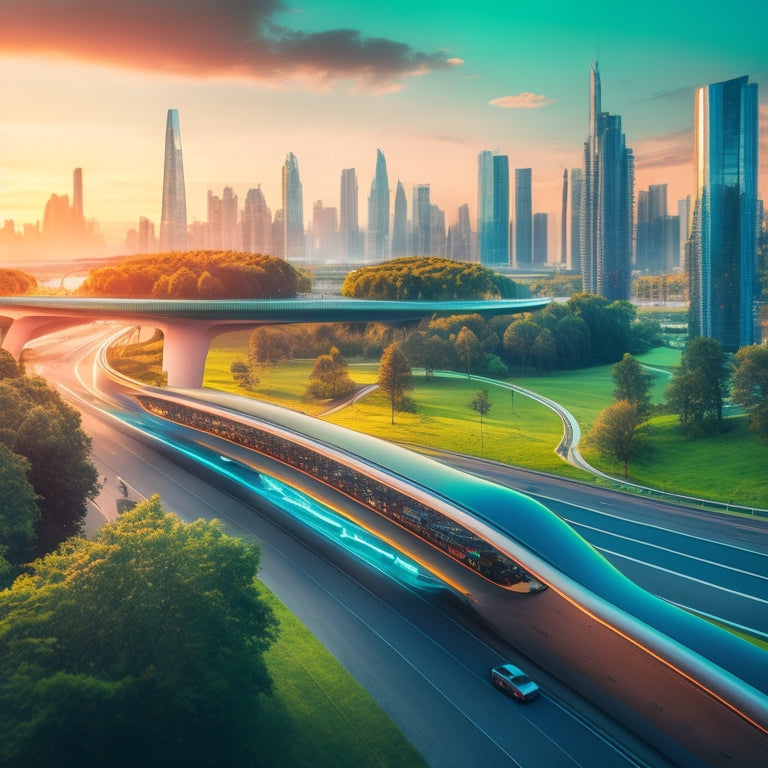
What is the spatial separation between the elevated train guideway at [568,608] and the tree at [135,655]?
326 cm

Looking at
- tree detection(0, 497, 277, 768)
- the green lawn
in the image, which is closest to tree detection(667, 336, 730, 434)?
the green lawn

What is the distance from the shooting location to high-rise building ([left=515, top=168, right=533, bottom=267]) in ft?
339

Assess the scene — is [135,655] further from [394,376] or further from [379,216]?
[379,216]

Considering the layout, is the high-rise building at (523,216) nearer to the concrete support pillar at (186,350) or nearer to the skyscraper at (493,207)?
the skyscraper at (493,207)

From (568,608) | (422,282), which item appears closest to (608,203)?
(422,282)

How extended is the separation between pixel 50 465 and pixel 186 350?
13407 mm

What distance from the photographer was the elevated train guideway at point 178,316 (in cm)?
2680

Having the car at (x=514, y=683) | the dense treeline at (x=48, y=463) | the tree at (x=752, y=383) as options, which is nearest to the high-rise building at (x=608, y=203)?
the tree at (x=752, y=383)

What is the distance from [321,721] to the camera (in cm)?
882

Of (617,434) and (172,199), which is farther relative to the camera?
(172,199)

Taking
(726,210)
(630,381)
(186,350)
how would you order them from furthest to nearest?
(726,210), (186,350), (630,381)

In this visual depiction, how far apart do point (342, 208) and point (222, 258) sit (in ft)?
134

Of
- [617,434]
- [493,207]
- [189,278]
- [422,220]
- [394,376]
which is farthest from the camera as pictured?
[493,207]

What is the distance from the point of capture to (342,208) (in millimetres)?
72438
